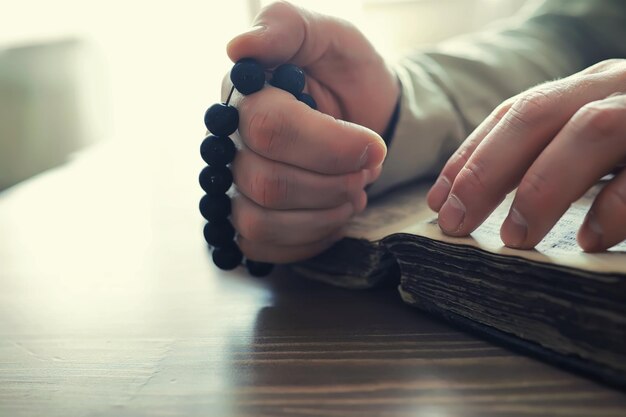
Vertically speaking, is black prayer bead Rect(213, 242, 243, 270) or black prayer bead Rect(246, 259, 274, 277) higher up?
black prayer bead Rect(213, 242, 243, 270)

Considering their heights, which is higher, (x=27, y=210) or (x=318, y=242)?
(x=318, y=242)

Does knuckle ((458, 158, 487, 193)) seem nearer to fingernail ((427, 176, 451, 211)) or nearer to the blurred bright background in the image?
fingernail ((427, 176, 451, 211))

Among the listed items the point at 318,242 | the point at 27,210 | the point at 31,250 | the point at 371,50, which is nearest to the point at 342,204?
the point at 318,242

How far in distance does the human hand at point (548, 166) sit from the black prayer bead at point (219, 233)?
0.16 metres

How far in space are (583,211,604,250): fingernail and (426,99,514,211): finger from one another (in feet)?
0.32

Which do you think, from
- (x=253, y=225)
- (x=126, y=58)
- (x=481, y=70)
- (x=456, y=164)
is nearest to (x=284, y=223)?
(x=253, y=225)

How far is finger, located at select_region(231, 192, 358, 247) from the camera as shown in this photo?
0.44 meters

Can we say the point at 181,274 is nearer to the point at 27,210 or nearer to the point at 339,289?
the point at 339,289

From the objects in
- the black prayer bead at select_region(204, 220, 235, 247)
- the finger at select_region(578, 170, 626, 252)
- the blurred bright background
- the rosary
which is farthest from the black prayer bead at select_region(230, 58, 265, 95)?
the blurred bright background

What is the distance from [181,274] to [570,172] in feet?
1.08

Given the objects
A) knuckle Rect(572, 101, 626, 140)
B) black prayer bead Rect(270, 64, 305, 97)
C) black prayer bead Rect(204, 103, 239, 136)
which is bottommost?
black prayer bead Rect(204, 103, 239, 136)

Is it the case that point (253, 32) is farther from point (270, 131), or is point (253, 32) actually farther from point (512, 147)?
point (512, 147)

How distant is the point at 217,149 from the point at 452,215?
0.17 metres

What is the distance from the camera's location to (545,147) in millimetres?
347
